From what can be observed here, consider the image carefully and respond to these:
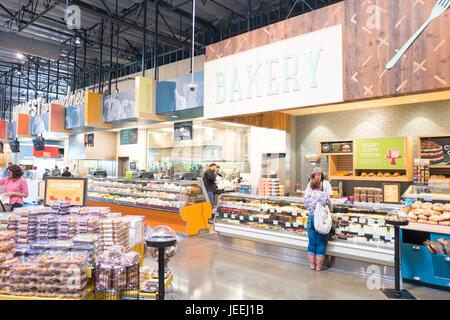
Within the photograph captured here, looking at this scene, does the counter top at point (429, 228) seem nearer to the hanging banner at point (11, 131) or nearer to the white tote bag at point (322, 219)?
the white tote bag at point (322, 219)

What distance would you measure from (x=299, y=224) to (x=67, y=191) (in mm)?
3701

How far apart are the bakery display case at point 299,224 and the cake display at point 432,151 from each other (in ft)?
7.37

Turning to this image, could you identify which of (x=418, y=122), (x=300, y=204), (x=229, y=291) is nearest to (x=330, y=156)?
(x=418, y=122)

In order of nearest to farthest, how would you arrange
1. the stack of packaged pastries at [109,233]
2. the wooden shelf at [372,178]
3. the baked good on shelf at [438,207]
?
1. the stack of packaged pastries at [109,233]
2. the baked good on shelf at [438,207]
3. the wooden shelf at [372,178]

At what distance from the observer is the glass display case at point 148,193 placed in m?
7.73

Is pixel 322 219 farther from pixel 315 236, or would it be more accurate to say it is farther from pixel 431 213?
pixel 431 213

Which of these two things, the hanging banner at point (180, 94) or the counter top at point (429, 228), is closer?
the counter top at point (429, 228)

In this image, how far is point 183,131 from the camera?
27.7 feet

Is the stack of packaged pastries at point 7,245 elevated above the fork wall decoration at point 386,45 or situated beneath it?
situated beneath

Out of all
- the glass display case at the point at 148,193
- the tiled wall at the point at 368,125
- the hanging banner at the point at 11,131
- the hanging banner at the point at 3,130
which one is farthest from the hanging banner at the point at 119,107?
the hanging banner at the point at 3,130

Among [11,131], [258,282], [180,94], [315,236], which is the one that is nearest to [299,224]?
[315,236]

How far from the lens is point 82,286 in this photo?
2678 mm
